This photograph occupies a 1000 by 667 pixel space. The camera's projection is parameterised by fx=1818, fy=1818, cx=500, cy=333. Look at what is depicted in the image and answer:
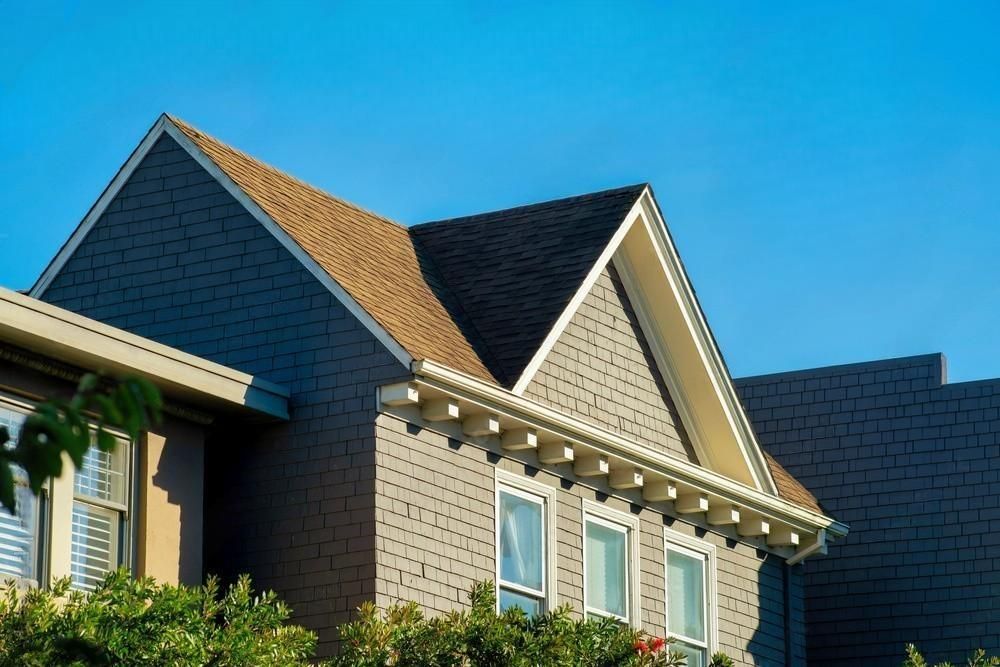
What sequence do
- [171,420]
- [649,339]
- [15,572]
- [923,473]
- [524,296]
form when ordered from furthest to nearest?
[923,473] → [649,339] → [524,296] → [171,420] → [15,572]

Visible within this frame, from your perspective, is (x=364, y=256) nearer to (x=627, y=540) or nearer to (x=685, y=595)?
(x=627, y=540)

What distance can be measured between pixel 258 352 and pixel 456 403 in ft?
6.76

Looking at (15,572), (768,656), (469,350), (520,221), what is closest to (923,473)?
(768,656)

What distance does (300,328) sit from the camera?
682 inches

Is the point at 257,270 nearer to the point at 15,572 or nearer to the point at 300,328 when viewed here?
the point at 300,328

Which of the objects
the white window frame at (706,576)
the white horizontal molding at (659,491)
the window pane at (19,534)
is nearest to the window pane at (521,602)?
the white horizontal molding at (659,491)

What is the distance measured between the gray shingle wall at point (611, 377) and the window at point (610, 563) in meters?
1.05

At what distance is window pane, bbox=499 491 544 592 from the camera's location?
17828 millimetres

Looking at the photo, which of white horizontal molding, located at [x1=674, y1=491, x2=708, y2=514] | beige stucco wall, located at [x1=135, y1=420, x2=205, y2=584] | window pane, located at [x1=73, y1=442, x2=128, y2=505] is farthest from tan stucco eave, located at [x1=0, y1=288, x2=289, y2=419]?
white horizontal molding, located at [x1=674, y1=491, x2=708, y2=514]

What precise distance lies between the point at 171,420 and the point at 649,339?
646 cm

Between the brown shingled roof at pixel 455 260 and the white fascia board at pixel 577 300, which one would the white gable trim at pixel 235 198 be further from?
the white fascia board at pixel 577 300

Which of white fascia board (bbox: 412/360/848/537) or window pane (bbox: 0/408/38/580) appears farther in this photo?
white fascia board (bbox: 412/360/848/537)

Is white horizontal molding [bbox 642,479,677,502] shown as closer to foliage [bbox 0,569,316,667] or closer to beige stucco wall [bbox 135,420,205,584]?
beige stucco wall [bbox 135,420,205,584]

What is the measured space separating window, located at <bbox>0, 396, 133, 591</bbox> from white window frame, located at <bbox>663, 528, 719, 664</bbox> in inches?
262
